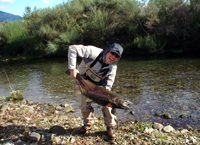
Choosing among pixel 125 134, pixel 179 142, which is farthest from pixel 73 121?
pixel 179 142

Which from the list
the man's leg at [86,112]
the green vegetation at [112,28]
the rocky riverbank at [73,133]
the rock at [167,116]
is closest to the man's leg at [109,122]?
the rocky riverbank at [73,133]

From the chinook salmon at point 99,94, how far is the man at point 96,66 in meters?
0.13

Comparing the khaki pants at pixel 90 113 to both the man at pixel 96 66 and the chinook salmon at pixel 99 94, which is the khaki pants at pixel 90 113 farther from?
the chinook salmon at pixel 99 94

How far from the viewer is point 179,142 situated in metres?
3.81

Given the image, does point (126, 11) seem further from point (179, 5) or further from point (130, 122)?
point (130, 122)

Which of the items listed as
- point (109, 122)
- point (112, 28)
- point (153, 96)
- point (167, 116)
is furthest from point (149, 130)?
point (112, 28)

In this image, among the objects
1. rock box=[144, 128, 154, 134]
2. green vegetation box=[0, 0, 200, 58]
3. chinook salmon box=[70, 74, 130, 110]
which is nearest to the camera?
chinook salmon box=[70, 74, 130, 110]

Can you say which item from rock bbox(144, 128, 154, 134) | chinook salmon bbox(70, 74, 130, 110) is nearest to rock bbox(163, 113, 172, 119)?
rock bbox(144, 128, 154, 134)

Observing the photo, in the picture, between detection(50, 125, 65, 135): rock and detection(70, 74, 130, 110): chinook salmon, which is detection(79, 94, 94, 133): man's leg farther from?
detection(50, 125, 65, 135): rock

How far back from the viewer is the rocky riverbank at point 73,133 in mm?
3760

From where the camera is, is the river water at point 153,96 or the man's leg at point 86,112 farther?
the river water at point 153,96

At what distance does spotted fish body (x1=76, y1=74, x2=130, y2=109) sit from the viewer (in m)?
3.46

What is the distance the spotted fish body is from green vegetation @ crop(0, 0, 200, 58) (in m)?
18.9

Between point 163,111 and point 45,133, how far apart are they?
374 cm
